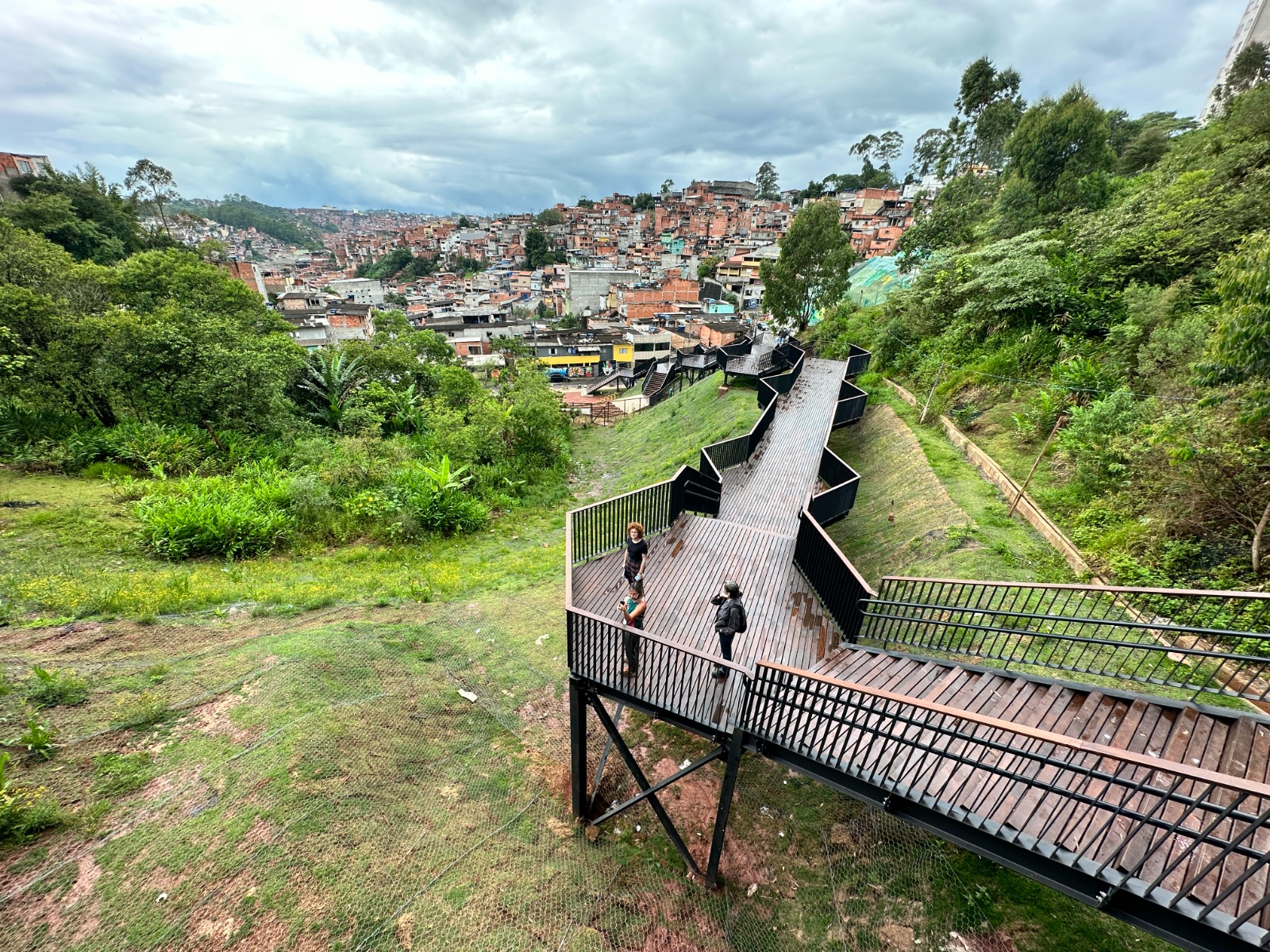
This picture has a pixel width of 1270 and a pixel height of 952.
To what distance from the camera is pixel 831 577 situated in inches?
277

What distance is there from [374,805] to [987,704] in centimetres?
698

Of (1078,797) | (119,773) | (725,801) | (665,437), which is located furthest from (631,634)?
(665,437)

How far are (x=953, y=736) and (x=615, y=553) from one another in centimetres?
556

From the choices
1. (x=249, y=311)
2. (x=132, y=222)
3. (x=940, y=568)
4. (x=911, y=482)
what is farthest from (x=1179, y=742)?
(x=132, y=222)

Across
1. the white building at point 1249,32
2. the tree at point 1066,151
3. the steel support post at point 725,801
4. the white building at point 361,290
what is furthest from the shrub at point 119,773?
the white building at point 361,290

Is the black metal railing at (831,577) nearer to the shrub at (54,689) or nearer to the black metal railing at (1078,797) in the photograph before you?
the black metal railing at (1078,797)

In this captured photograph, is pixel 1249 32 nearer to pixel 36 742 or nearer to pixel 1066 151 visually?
pixel 1066 151

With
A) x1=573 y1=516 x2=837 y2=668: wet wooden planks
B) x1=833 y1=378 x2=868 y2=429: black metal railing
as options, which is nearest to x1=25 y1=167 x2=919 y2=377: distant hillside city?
x1=833 y1=378 x2=868 y2=429: black metal railing

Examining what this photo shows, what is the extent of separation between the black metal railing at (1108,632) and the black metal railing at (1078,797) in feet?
4.03

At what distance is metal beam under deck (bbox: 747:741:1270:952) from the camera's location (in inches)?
124

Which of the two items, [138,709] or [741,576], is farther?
[741,576]

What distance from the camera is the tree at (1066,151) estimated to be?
20.9 m

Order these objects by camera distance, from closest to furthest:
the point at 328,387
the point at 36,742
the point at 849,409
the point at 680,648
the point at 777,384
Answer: the point at 36,742, the point at 680,648, the point at 849,409, the point at 777,384, the point at 328,387

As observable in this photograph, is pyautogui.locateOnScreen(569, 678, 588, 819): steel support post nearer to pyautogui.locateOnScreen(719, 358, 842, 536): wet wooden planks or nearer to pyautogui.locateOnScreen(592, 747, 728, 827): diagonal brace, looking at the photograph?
pyautogui.locateOnScreen(592, 747, 728, 827): diagonal brace
